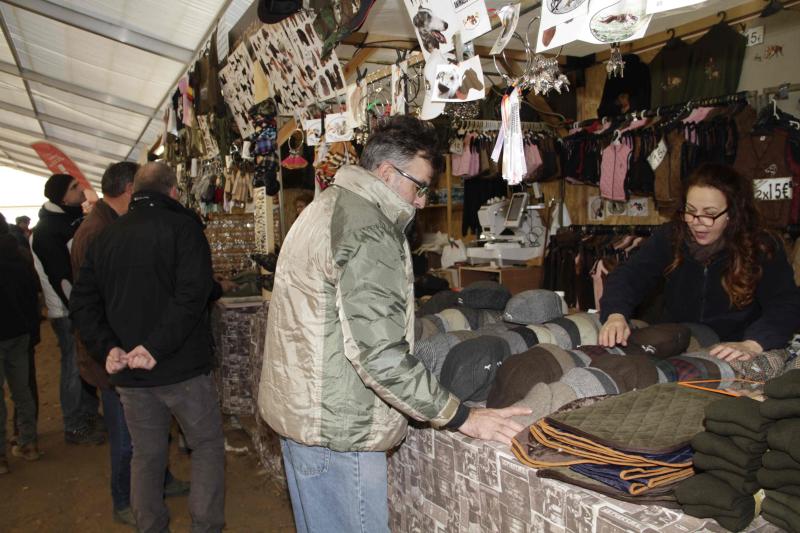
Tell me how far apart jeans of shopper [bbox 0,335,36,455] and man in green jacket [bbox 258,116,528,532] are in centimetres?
305

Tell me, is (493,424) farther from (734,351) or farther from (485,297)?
(485,297)

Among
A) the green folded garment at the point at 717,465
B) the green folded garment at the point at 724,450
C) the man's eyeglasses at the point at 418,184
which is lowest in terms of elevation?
the green folded garment at the point at 717,465

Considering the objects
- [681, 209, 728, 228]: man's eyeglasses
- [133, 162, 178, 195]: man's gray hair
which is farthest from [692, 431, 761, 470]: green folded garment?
[133, 162, 178, 195]: man's gray hair

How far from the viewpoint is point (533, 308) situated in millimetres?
2211

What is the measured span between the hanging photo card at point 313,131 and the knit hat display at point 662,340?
233cm

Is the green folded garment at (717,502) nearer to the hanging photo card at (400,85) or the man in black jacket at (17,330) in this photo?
the hanging photo card at (400,85)

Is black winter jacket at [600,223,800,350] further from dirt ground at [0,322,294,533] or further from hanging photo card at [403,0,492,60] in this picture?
dirt ground at [0,322,294,533]

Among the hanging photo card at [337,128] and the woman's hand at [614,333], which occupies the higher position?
the hanging photo card at [337,128]

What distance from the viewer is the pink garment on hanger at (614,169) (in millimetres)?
5016

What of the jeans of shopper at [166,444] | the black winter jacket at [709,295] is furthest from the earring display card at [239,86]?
the black winter jacket at [709,295]

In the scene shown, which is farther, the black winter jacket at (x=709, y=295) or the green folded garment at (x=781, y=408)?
the black winter jacket at (x=709, y=295)

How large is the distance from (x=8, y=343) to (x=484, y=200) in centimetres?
443

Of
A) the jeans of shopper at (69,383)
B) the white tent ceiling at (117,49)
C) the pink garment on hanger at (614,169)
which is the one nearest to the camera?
the jeans of shopper at (69,383)

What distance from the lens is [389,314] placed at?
1.42 meters
